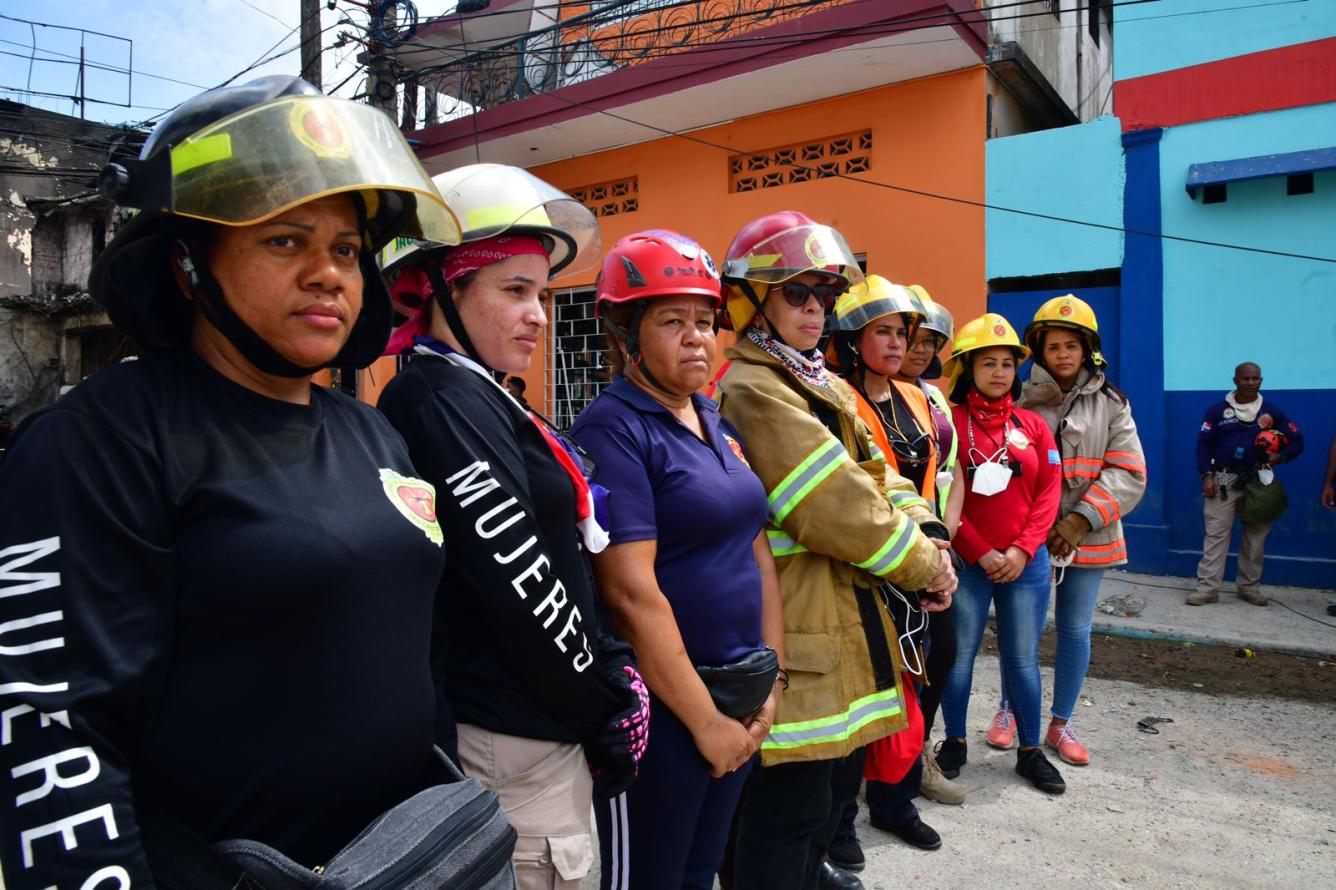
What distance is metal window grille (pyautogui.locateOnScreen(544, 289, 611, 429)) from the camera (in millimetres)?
11031

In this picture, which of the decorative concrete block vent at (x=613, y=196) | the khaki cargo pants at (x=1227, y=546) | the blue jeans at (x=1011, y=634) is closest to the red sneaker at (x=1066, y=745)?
the blue jeans at (x=1011, y=634)

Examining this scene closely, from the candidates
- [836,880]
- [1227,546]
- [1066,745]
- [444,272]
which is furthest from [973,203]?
[444,272]

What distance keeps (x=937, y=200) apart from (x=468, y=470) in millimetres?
7918

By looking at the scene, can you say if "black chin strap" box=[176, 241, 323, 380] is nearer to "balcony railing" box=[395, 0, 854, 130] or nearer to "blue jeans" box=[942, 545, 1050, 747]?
"blue jeans" box=[942, 545, 1050, 747]

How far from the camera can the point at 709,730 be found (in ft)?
6.65

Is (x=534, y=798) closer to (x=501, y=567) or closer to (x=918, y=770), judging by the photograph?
(x=501, y=567)

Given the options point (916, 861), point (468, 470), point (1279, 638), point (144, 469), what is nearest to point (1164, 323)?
point (1279, 638)

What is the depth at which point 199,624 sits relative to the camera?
110 cm

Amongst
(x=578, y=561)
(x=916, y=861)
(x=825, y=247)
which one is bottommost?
(x=916, y=861)

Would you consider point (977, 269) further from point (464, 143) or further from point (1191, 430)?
point (464, 143)

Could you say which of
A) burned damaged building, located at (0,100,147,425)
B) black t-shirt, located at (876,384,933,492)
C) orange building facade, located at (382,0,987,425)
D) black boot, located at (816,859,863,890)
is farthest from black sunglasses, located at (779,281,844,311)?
burned damaged building, located at (0,100,147,425)

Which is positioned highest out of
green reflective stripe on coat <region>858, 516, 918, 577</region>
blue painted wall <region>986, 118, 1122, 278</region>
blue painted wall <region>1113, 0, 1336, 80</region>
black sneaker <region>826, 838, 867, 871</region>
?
blue painted wall <region>1113, 0, 1336, 80</region>

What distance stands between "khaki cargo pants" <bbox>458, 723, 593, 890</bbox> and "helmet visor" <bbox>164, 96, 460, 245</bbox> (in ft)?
3.28

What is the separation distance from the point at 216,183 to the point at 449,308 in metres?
0.61
